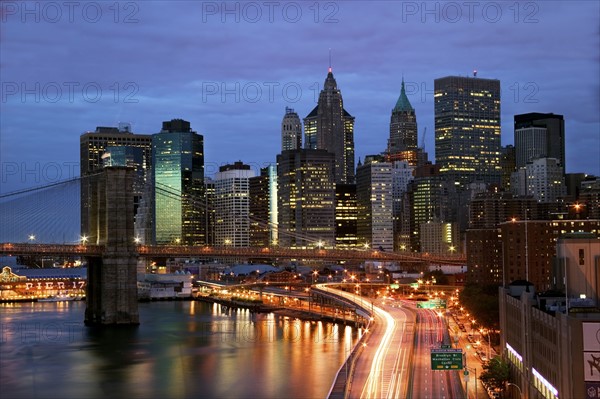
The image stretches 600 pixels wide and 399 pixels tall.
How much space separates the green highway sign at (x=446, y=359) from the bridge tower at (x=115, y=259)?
38.3 meters

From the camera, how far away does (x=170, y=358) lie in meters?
57.4

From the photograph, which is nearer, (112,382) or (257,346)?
(112,382)

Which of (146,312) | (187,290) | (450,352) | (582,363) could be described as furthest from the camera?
(187,290)

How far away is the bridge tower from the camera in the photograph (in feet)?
241

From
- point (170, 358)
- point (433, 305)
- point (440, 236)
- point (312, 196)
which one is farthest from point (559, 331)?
point (312, 196)

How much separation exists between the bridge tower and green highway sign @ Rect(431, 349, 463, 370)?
38.3 m

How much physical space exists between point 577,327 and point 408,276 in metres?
106

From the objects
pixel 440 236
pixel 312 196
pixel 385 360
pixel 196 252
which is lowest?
pixel 385 360

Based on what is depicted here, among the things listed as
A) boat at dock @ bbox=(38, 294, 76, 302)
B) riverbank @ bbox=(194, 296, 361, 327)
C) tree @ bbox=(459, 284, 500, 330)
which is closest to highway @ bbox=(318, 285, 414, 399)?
tree @ bbox=(459, 284, 500, 330)

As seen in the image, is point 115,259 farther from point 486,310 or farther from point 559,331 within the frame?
point 559,331

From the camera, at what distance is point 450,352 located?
132ft

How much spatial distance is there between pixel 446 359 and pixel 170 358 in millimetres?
22453

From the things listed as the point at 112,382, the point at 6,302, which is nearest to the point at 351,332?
the point at 112,382

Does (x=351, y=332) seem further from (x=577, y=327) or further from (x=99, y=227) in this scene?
(x=577, y=327)
